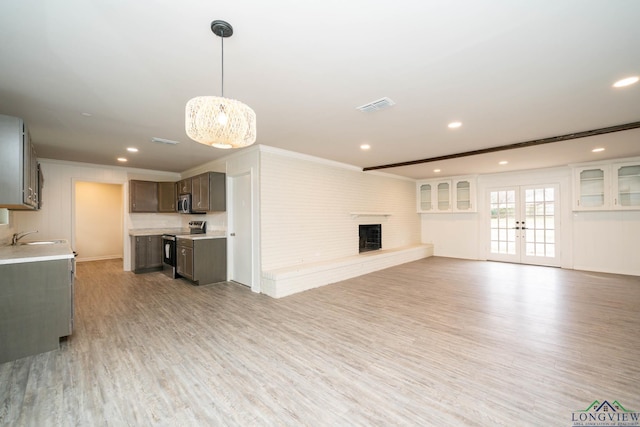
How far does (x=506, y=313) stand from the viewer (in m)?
3.60

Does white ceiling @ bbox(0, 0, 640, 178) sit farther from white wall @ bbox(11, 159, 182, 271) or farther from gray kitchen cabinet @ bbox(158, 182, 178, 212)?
gray kitchen cabinet @ bbox(158, 182, 178, 212)

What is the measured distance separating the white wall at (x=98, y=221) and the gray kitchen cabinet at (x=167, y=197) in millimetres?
2431

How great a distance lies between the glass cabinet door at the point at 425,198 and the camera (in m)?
8.82

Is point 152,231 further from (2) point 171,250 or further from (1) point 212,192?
(1) point 212,192

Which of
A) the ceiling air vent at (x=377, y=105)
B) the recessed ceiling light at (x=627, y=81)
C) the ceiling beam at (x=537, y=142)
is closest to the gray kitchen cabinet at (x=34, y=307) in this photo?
the ceiling air vent at (x=377, y=105)

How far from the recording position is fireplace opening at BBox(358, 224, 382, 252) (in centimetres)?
704

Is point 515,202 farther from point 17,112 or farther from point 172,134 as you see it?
point 17,112

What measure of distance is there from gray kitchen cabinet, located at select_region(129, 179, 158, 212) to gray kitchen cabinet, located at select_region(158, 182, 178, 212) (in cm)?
11

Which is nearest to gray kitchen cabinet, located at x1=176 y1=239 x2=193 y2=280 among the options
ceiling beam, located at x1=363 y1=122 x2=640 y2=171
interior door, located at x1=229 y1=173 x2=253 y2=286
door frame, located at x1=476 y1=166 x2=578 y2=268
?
interior door, located at x1=229 y1=173 x2=253 y2=286

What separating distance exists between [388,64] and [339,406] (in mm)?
2653

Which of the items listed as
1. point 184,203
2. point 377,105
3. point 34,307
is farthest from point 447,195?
point 34,307

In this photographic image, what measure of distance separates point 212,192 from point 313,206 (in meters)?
2.05

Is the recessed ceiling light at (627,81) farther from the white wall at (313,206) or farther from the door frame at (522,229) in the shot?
the door frame at (522,229)

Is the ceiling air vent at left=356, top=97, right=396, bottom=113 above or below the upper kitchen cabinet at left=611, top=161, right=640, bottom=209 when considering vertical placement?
above
